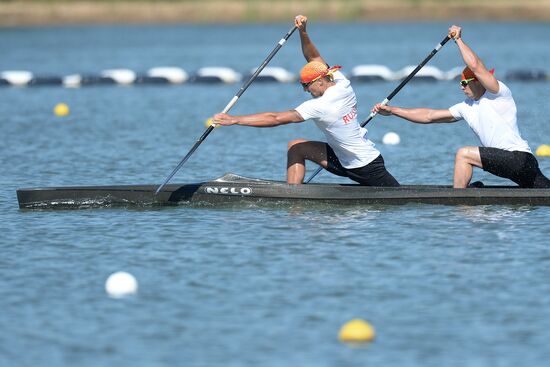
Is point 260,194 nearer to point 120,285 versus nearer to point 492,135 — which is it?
point 492,135

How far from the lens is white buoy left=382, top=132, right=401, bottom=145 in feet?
69.1

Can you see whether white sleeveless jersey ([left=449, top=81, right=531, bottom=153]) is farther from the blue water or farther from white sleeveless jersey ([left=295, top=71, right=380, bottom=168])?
white sleeveless jersey ([left=295, top=71, right=380, bottom=168])

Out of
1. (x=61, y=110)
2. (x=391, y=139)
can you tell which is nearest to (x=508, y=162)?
(x=391, y=139)

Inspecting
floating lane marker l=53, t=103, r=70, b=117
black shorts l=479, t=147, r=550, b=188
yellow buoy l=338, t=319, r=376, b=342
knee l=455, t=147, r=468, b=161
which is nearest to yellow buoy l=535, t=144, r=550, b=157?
black shorts l=479, t=147, r=550, b=188

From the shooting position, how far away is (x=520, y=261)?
1140cm

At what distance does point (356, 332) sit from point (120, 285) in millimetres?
2402

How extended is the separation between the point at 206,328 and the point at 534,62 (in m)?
32.9

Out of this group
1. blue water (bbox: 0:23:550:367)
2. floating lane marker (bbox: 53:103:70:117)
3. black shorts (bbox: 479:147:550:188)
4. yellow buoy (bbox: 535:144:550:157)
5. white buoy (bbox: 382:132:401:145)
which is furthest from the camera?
floating lane marker (bbox: 53:103:70:117)

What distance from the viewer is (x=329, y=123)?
13.6 m

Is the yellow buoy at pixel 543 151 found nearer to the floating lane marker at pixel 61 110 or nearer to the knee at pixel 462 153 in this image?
the knee at pixel 462 153

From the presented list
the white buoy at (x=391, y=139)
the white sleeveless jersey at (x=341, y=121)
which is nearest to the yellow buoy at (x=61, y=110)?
the white buoy at (x=391, y=139)

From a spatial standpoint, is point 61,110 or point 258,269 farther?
point 61,110

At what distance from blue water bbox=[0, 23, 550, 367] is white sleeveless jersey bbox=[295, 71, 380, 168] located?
0.60 m

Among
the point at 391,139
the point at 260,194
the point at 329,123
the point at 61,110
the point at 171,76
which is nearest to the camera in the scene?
the point at 329,123
